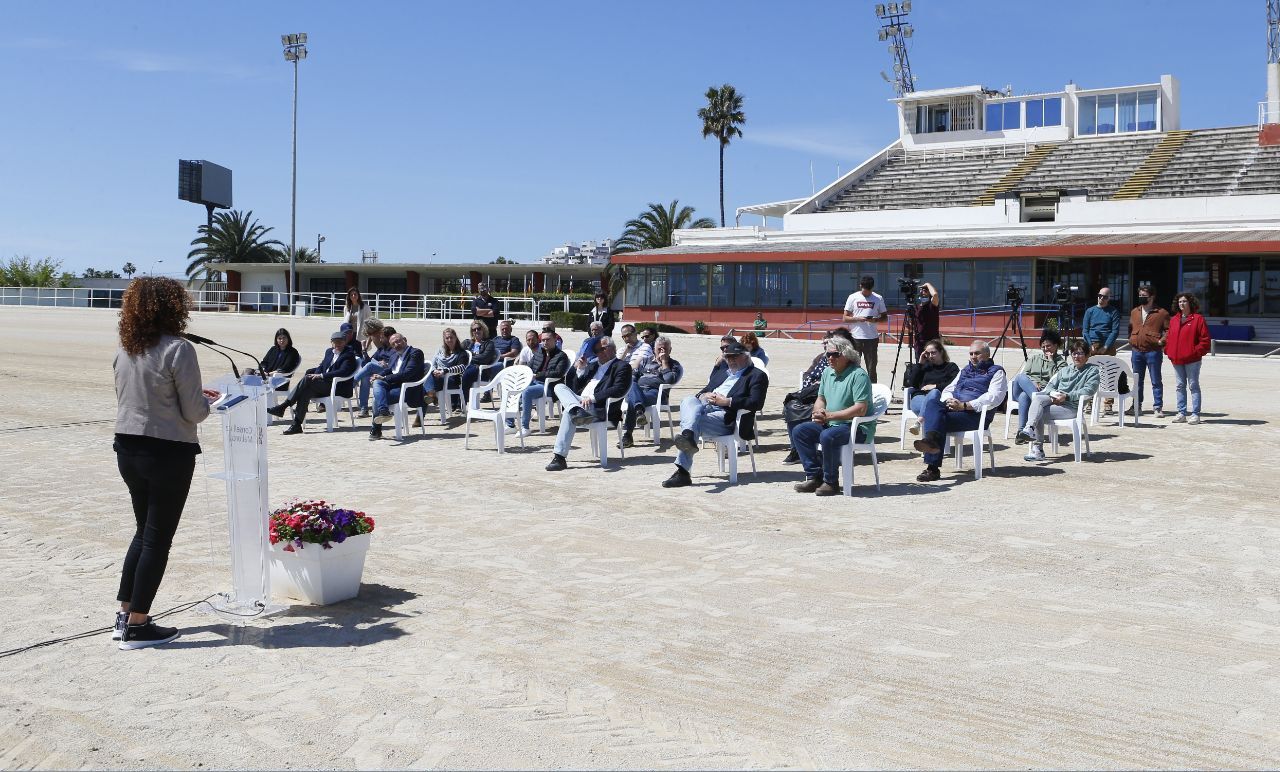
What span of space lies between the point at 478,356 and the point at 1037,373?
6.63m

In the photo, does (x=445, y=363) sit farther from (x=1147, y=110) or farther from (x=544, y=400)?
(x=1147, y=110)

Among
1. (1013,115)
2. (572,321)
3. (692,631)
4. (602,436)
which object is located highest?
(1013,115)

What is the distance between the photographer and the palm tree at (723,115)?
226 ft

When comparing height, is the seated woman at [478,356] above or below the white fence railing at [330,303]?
below

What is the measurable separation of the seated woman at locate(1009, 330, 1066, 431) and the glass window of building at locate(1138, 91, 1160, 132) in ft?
129

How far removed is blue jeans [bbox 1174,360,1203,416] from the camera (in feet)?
44.4

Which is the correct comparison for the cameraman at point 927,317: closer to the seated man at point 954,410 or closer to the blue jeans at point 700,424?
the seated man at point 954,410

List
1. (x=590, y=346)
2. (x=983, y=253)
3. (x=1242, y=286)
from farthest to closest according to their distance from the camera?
(x=983, y=253), (x=1242, y=286), (x=590, y=346)

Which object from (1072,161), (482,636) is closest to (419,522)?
(482,636)

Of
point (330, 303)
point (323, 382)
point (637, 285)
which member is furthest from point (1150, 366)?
point (330, 303)

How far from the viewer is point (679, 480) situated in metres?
9.78

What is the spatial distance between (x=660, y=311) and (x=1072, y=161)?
17.3 m

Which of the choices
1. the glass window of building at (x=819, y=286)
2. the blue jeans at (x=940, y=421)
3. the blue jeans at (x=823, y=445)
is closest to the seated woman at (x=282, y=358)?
the blue jeans at (x=823, y=445)

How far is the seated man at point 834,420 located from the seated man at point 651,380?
2590 millimetres
